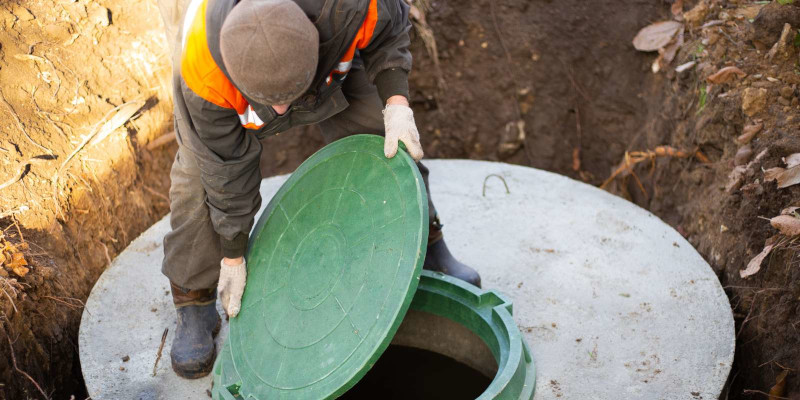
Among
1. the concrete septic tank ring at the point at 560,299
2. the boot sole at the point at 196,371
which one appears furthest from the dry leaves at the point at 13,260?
the boot sole at the point at 196,371

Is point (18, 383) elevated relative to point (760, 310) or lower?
elevated

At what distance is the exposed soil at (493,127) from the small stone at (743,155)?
0.07 ft

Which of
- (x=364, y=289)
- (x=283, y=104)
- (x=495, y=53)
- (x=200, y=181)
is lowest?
(x=495, y=53)

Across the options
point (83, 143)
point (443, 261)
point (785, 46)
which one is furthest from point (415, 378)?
point (785, 46)

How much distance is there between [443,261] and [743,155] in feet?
4.15

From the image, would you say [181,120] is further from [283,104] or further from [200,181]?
[283,104]

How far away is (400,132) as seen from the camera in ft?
6.75

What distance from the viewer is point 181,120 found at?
205cm

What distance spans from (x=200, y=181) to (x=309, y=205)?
356 millimetres

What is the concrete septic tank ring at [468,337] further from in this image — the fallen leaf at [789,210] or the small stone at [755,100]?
the small stone at [755,100]

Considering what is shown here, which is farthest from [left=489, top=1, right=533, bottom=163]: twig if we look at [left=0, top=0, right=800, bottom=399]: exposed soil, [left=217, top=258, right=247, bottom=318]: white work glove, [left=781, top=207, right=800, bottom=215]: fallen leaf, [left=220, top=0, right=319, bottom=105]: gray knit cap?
[left=220, top=0, right=319, bottom=105]: gray knit cap

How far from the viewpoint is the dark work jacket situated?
70.1 inches

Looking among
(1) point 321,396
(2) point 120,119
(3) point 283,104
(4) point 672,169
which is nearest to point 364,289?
(1) point 321,396

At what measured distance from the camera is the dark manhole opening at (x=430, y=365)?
2611 millimetres
